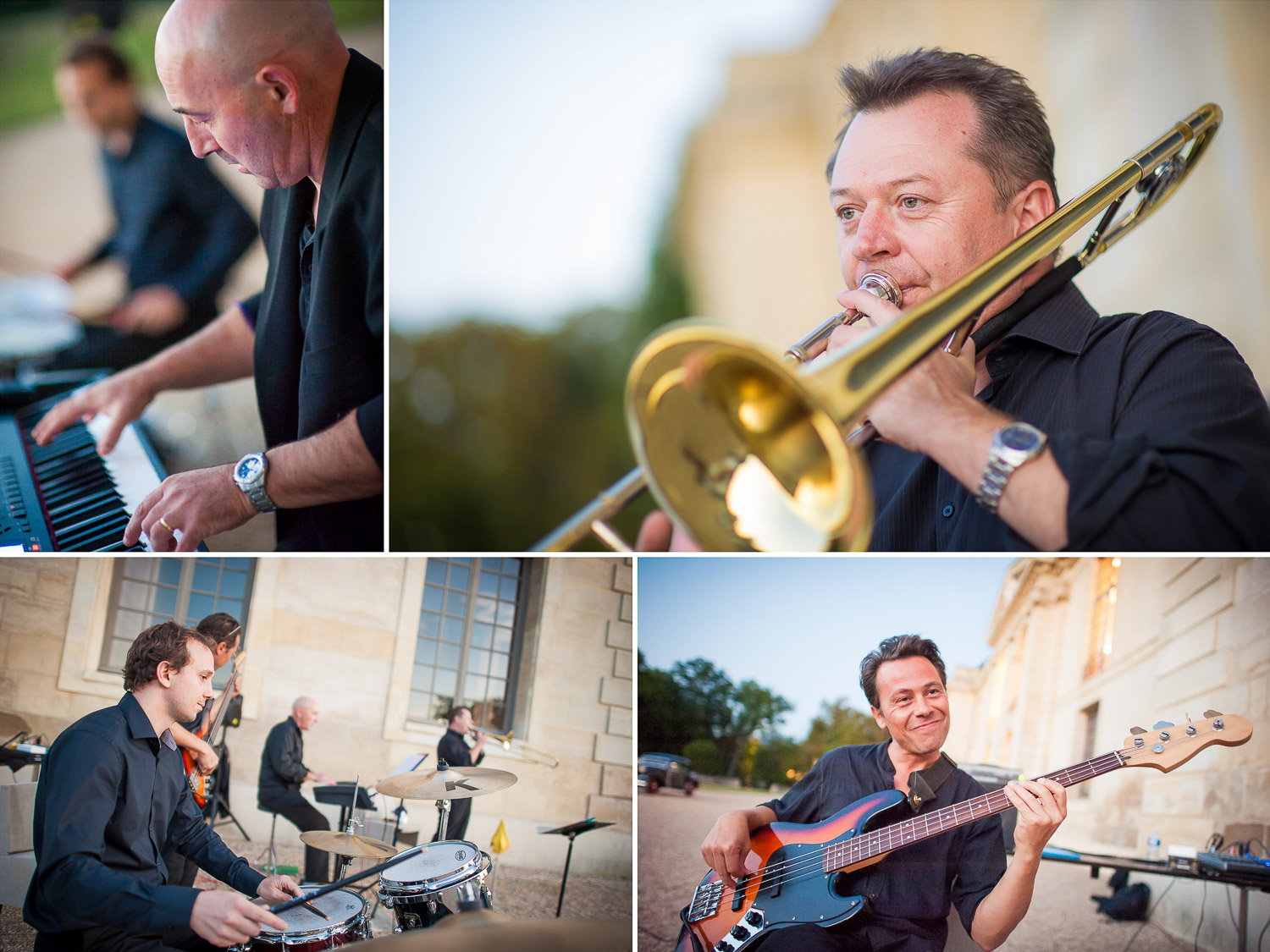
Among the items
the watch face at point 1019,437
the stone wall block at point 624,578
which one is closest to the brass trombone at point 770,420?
the watch face at point 1019,437

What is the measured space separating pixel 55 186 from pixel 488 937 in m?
2.65

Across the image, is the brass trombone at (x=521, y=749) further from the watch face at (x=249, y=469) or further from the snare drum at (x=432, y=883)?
the watch face at (x=249, y=469)

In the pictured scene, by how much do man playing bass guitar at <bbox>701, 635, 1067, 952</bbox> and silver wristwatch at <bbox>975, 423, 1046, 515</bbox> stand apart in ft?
3.62

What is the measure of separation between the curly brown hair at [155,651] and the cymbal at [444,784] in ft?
2.33

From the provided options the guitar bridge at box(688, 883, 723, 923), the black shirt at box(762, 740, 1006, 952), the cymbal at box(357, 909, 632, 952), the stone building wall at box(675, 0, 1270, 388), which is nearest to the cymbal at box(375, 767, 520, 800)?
the guitar bridge at box(688, 883, 723, 923)

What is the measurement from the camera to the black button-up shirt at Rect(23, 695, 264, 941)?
8.05ft

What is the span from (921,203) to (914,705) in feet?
4.58

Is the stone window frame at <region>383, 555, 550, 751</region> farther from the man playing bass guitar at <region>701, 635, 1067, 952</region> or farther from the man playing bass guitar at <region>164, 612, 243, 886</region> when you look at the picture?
the man playing bass guitar at <region>701, 635, 1067, 952</region>

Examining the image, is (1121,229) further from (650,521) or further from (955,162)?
(650,521)

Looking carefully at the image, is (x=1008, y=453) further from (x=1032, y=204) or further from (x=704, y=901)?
(x=704, y=901)

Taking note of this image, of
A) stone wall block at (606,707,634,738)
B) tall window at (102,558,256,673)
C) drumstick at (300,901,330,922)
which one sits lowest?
drumstick at (300,901,330,922)

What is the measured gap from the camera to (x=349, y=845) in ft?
9.43

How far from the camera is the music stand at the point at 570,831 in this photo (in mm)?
3031

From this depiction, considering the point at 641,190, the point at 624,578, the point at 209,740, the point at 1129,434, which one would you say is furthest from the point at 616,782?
the point at 641,190
